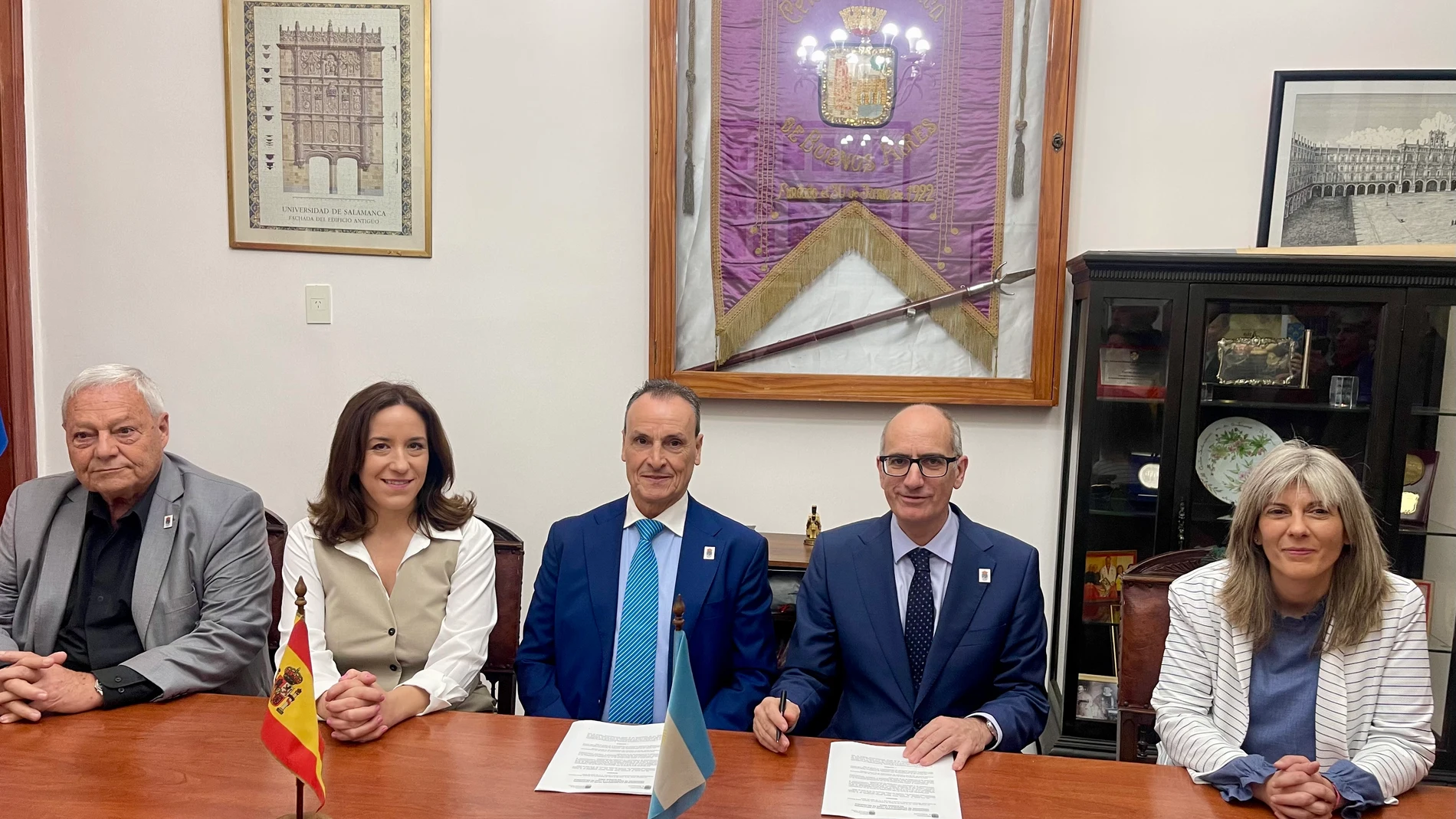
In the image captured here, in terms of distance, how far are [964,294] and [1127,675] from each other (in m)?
1.48

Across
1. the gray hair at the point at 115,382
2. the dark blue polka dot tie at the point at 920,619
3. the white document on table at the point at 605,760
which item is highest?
the gray hair at the point at 115,382

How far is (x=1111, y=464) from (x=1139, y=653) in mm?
1120

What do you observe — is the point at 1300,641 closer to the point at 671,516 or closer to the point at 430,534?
the point at 671,516

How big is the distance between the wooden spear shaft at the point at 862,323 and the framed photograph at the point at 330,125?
1.10 m

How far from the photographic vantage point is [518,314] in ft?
10.7

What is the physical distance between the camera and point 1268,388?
9.42ft

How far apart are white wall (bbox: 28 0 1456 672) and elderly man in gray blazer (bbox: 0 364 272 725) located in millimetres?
1264

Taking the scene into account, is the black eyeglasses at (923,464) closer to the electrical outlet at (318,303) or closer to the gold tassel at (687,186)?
the gold tassel at (687,186)

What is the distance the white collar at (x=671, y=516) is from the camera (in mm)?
2074

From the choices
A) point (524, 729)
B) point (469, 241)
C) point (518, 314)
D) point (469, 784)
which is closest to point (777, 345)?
point (518, 314)

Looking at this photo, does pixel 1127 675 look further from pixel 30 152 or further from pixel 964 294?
pixel 30 152

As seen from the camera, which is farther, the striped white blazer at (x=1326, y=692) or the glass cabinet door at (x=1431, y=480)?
the glass cabinet door at (x=1431, y=480)

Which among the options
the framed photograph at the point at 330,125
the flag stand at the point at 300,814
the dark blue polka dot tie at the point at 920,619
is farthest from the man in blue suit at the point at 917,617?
the framed photograph at the point at 330,125

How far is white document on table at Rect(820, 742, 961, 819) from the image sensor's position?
138 centimetres
